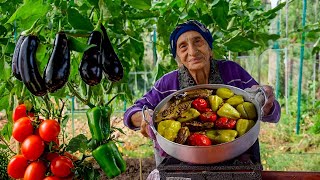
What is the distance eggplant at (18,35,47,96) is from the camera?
1.19 metres

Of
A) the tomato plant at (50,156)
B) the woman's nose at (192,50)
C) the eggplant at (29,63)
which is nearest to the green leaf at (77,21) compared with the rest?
the eggplant at (29,63)

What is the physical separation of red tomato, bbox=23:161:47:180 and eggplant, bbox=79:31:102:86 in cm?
47

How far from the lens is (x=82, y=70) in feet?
4.10

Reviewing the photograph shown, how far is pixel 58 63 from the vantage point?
1187 millimetres

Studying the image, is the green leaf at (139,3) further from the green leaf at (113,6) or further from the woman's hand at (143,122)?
the woman's hand at (143,122)

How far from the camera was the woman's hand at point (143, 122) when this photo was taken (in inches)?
56.4

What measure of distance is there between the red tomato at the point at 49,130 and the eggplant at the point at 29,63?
1.20 feet

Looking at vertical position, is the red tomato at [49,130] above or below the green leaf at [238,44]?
below

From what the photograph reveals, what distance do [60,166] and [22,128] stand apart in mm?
181

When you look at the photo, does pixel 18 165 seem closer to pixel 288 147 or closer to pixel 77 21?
pixel 77 21

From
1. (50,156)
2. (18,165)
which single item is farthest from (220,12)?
(18,165)

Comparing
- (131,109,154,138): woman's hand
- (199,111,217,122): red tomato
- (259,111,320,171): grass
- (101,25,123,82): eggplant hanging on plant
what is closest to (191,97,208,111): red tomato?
(199,111,217,122): red tomato

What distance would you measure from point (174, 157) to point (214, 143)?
0.39 feet

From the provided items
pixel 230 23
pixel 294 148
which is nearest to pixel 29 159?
pixel 230 23
